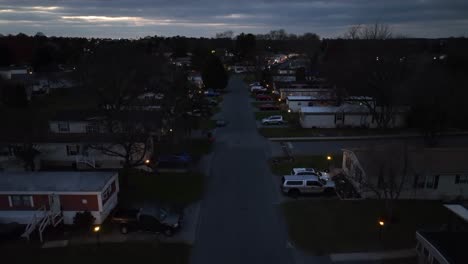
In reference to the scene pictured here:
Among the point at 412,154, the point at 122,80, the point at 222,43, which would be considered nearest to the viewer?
the point at 412,154

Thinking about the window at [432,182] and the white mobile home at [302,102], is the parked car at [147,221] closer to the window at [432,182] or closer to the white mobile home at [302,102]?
the window at [432,182]

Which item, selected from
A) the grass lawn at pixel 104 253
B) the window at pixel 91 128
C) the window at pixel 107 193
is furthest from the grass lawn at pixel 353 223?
the window at pixel 91 128

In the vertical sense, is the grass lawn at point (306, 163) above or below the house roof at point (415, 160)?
below

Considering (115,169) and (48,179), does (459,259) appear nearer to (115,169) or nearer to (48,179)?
(48,179)

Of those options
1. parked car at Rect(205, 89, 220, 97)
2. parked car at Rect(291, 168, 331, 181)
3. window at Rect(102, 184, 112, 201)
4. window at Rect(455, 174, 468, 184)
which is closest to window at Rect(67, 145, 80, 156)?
window at Rect(102, 184, 112, 201)

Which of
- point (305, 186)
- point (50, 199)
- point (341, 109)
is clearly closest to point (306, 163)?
point (305, 186)

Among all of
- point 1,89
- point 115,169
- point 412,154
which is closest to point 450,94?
point 412,154
